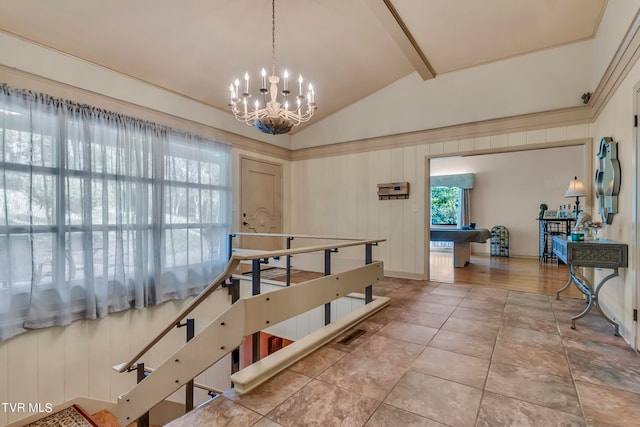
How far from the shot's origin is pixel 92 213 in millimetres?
3127

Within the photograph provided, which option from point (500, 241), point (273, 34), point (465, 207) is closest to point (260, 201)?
point (273, 34)

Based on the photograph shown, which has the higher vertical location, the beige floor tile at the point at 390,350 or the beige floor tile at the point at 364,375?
the beige floor tile at the point at 364,375

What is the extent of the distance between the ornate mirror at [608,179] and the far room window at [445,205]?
18.9 ft

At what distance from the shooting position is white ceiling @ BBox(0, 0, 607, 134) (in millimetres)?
2779

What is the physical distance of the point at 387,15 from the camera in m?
3.18

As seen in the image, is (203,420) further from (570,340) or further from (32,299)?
(570,340)

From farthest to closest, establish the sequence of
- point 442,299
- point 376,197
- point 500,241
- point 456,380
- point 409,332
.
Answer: point 500,241, point 376,197, point 442,299, point 409,332, point 456,380

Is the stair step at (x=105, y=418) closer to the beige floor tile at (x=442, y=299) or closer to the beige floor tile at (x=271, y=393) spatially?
the beige floor tile at (x=271, y=393)

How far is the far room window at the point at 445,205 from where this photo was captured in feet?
29.9

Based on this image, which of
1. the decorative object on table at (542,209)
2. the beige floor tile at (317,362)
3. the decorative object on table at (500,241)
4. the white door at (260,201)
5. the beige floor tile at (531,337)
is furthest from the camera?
the decorative object on table at (500,241)

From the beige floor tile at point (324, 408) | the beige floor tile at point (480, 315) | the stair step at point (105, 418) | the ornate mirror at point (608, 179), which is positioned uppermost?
the ornate mirror at point (608, 179)

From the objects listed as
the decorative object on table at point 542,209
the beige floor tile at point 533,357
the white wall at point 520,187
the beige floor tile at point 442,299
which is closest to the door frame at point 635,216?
the beige floor tile at point 533,357

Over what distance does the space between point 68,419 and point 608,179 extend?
18.8 ft

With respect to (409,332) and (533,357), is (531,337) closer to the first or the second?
(533,357)
